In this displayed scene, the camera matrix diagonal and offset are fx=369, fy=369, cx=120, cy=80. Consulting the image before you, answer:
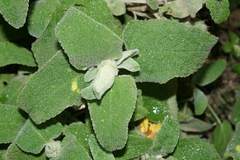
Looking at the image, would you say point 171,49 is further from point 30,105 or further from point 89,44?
point 30,105

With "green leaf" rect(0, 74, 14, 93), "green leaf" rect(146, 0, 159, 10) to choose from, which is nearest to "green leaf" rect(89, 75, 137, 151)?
"green leaf" rect(146, 0, 159, 10)

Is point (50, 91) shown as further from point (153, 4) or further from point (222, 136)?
point (222, 136)

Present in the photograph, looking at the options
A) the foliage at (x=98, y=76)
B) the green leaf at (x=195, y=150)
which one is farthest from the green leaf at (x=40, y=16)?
the green leaf at (x=195, y=150)

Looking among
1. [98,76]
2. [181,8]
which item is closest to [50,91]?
[98,76]

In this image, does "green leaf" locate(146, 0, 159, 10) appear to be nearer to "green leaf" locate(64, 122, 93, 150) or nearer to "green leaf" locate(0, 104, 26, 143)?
"green leaf" locate(64, 122, 93, 150)

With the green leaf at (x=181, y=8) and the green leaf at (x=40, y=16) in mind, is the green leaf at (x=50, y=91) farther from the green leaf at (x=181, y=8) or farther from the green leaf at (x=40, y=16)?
the green leaf at (x=181, y=8)

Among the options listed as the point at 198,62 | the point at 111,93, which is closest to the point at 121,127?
the point at 111,93
